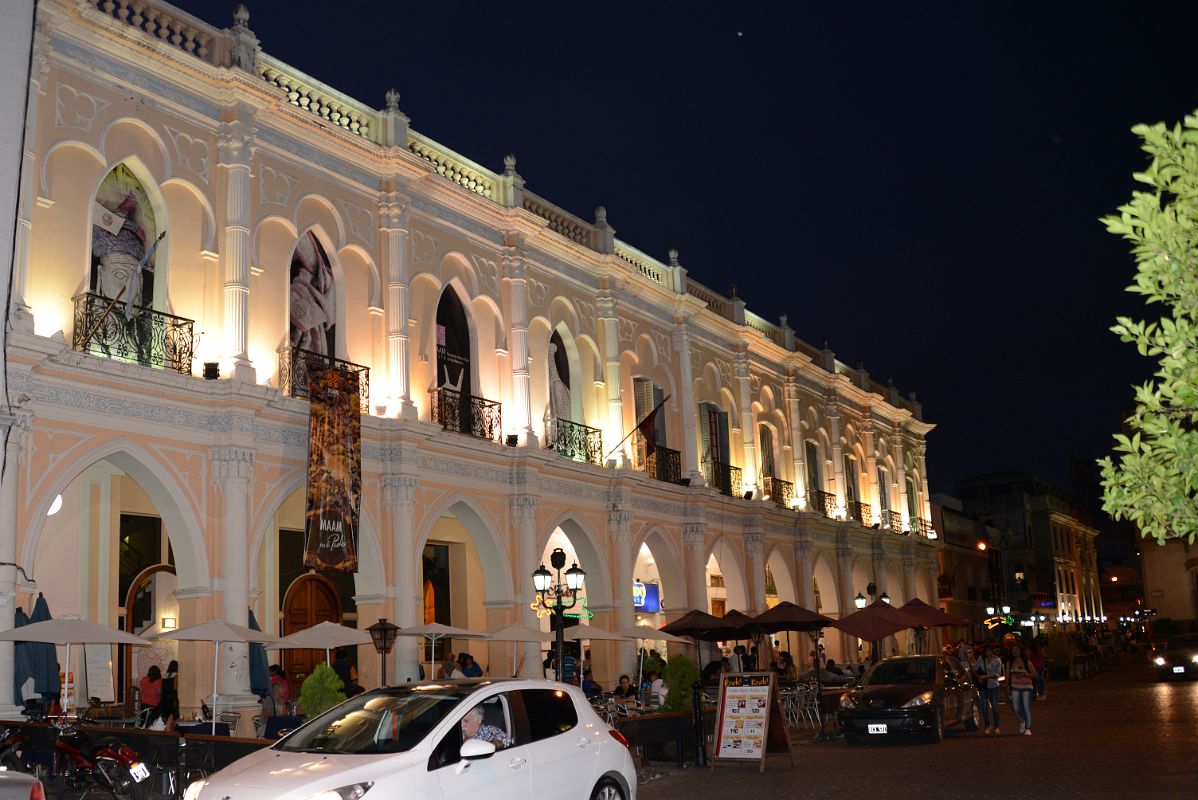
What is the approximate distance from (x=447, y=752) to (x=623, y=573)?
19.8 meters

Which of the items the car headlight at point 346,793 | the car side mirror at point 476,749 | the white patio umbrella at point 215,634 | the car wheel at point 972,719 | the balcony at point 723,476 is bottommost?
the car wheel at point 972,719

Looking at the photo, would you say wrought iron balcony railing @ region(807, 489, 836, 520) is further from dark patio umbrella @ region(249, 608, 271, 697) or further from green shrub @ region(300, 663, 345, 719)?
green shrub @ region(300, 663, 345, 719)

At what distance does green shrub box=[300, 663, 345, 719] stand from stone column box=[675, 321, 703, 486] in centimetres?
1681

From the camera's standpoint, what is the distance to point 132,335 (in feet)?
59.0

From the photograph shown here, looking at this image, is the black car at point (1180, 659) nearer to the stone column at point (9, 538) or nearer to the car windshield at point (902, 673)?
the car windshield at point (902, 673)

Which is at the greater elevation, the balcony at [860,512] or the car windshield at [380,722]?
the balcony at [860,512]

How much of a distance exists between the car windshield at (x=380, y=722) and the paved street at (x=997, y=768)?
17.4 feet

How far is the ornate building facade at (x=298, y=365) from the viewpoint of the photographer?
17516mm

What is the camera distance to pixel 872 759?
57.2ft

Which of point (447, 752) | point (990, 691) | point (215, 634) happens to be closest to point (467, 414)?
point (215, 634)

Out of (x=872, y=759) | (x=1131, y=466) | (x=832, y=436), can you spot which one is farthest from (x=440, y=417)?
(x=832, y=436)

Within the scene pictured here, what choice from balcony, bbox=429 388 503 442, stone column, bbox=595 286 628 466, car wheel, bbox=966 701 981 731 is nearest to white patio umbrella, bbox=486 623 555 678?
balcony, bbox=429 388 503 442

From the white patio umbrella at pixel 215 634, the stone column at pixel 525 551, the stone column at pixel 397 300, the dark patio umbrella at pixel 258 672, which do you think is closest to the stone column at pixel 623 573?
the stone column at pixel 525 551

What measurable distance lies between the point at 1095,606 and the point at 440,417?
92251 mm
